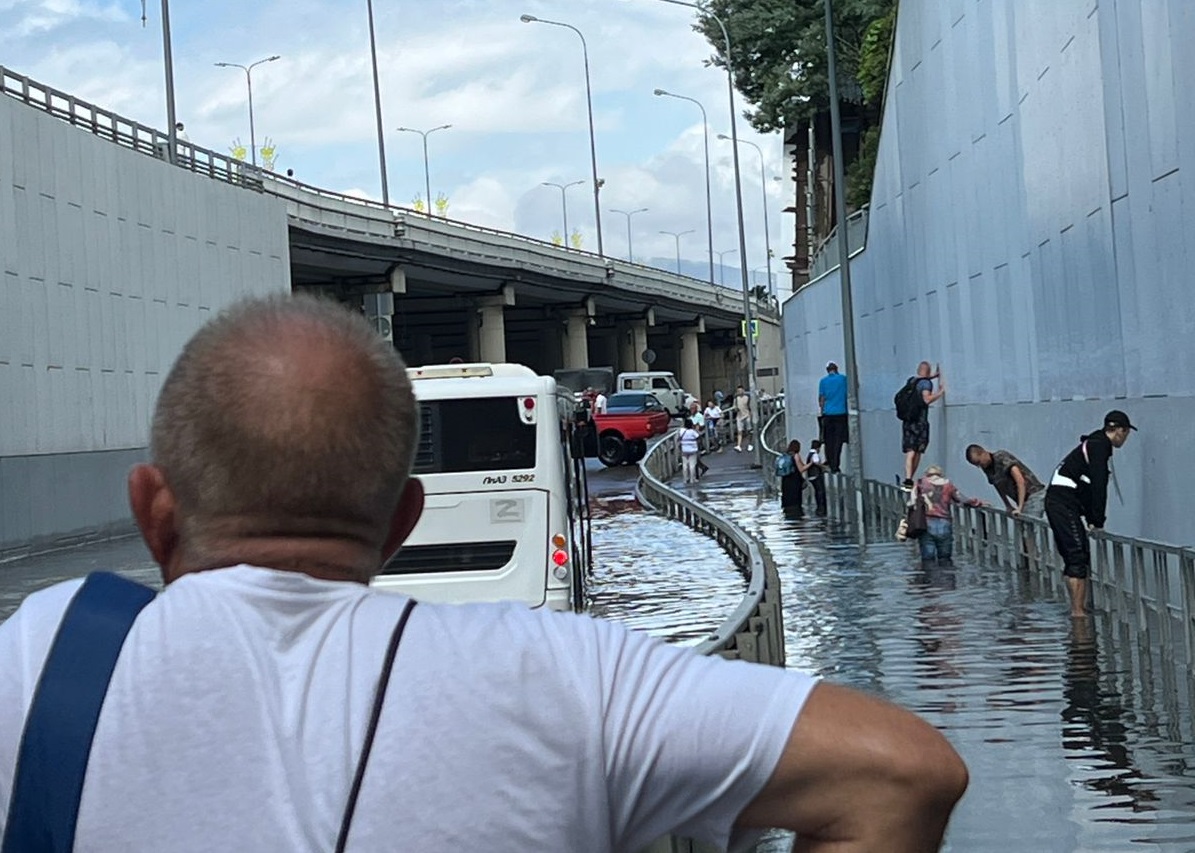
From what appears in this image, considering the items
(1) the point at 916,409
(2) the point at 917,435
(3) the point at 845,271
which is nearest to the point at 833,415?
(3) the point at 845,271

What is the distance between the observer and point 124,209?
154 feet

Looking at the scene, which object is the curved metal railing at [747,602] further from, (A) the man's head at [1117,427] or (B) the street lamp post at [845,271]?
(B) the street lamp post at [845,271]

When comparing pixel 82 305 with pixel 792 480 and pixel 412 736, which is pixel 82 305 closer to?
pixel 792 480

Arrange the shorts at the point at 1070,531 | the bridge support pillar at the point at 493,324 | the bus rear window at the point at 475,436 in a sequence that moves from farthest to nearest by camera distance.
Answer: the bridge support pillar at the point at 493,324
the bus rear window at the point at 475,436
the shorts at the point at 1070,531

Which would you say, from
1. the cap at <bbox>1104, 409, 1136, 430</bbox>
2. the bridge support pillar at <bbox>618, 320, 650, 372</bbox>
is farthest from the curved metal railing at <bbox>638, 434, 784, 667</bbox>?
the bridge support pillar at <bbox>618, 320, 650, 372</bbox>

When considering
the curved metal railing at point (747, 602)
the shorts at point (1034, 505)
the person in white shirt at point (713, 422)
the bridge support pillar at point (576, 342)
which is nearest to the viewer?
the curved metal railing at point (747, 602)

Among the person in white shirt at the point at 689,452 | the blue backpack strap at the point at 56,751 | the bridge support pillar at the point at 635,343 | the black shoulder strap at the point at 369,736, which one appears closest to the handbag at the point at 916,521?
the black shoulder strap at the point at 369,736

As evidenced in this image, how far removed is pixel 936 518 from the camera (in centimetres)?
2658

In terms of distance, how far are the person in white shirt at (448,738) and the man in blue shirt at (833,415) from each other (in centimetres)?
3866

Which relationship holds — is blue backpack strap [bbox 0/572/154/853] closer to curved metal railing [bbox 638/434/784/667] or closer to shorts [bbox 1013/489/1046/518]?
curved metal railing [bbox 638/434/784/667]

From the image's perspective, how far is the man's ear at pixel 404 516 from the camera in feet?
9.07

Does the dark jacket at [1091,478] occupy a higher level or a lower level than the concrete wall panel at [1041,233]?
lower

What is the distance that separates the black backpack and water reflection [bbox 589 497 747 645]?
3474mm

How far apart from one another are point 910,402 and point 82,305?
17.1m
